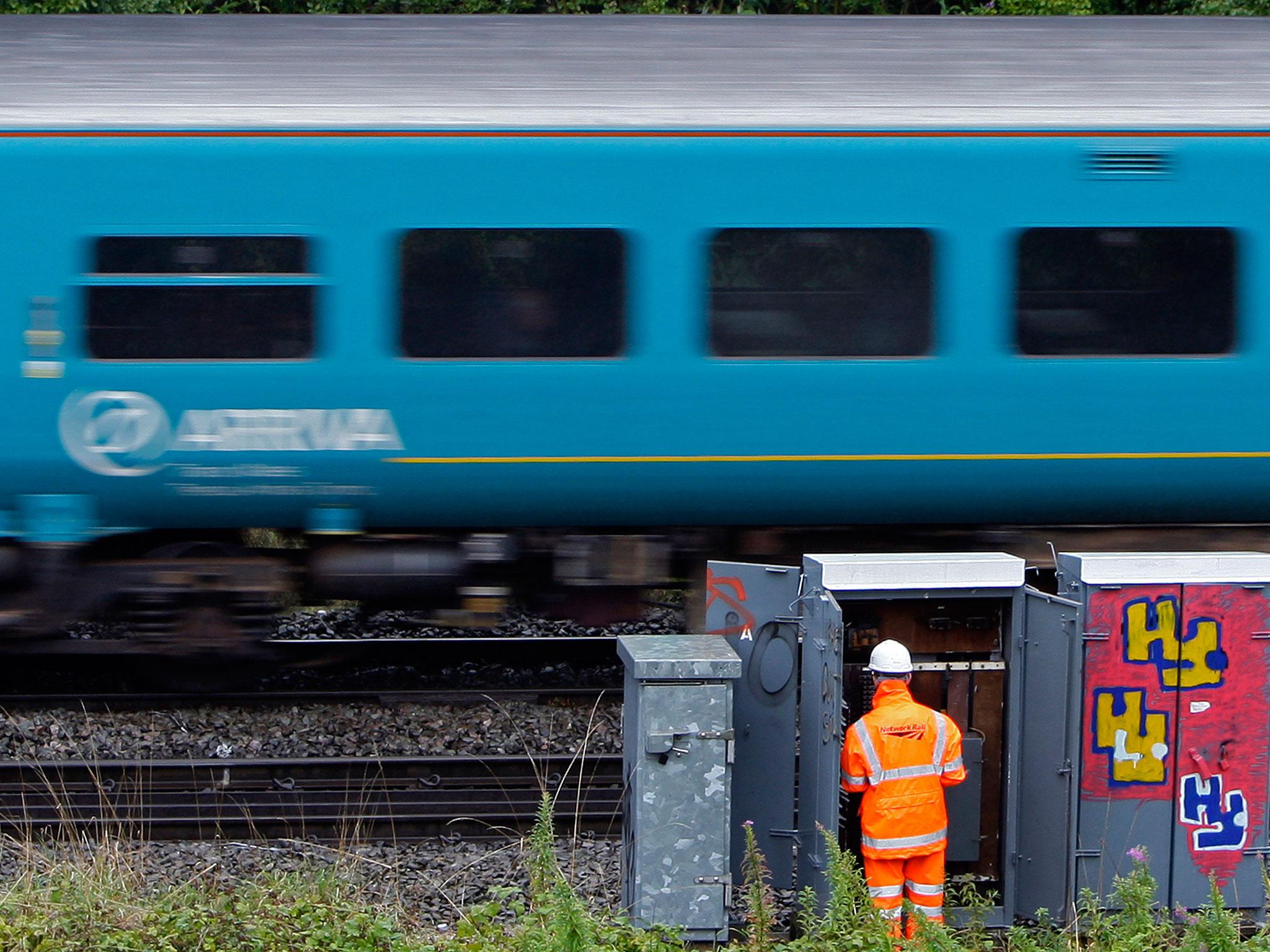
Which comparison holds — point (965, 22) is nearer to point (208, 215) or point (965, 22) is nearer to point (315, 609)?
point (208, 215)

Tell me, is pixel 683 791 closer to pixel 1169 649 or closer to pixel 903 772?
pixel 903 772

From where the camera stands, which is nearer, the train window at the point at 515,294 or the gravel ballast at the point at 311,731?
the train window at the point at 515,294

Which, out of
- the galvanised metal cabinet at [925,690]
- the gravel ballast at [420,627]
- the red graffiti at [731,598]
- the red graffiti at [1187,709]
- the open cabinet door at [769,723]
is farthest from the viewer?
the gravel ballast at [420,627]

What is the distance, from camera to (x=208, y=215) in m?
6.80

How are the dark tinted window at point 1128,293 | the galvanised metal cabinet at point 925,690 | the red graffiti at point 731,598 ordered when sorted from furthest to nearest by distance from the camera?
the dark tinted window at point 1128,293 < the red graffiti at point 731,598 < the galvanised metal cabinet at point 925,690

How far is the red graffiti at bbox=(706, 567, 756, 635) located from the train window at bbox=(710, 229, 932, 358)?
160cm

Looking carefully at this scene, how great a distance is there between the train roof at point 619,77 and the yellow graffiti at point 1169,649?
2.81m

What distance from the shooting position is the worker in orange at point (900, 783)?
493 cm

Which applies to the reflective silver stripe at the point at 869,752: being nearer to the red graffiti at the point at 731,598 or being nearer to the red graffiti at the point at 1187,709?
the red graffiti at the point at 731,598

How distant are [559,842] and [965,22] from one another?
17.7 ft

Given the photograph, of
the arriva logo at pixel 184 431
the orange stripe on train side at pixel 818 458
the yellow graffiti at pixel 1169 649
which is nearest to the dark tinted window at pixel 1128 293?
the orange stripe on train side at pixel 818 458

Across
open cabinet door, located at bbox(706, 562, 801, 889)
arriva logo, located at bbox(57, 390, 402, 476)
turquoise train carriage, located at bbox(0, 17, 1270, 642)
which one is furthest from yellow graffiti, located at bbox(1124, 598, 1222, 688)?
arriva logo, located at bbox(57, 390, 402, 476)

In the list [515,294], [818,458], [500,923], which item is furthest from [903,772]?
[515,294]

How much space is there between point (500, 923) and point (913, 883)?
1.55 meters
